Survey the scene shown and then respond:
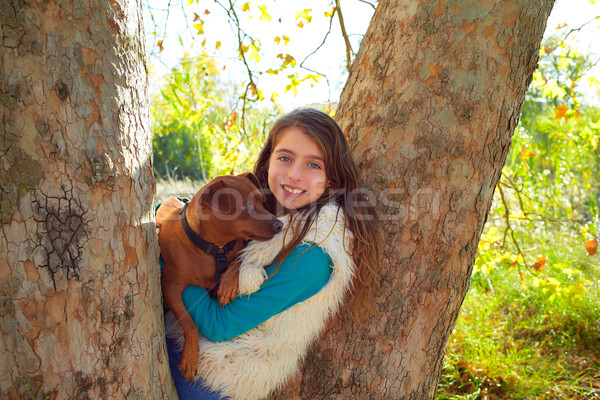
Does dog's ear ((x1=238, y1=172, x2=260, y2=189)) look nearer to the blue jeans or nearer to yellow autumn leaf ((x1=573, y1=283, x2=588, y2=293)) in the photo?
the blue jeans

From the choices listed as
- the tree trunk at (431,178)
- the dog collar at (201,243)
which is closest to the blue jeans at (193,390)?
the tree trunk at (431,178)

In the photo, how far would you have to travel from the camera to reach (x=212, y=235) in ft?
6.95

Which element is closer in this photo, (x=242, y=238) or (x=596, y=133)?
(x=242, y=238)

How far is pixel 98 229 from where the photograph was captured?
1337mm

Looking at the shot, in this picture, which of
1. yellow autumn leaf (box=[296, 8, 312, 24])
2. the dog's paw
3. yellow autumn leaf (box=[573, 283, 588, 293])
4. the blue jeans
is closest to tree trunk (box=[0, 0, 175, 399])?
the blue jeans

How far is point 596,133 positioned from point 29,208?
5.24m

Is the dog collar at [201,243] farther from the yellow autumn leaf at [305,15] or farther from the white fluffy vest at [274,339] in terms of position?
the yellow autumn leaf at [305,15]

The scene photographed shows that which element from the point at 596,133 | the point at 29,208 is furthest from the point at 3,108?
the point at 596,133

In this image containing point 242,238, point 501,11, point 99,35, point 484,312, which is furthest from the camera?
point 484,312

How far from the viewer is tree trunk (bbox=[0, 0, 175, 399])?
3.98 feet

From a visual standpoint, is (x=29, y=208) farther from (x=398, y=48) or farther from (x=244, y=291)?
(x=398, y=48)

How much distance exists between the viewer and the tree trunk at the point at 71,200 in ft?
3.98

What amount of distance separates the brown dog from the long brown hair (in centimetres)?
22

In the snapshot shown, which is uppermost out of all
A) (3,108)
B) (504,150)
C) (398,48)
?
(398,48)
